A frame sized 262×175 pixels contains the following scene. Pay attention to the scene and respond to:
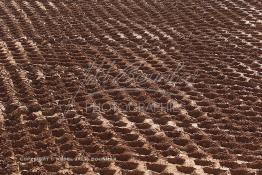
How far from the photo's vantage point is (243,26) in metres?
7.12

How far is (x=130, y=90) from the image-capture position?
501 centimetres

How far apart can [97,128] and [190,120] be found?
826 millimetres

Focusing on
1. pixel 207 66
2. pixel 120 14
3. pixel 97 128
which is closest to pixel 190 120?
pixel 97 128

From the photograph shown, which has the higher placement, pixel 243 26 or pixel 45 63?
pixel 243 26

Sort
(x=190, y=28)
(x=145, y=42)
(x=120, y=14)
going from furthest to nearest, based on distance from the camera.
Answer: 1. (x=120, y=14)
2. (x=190, y=28)
3. (x=145, y=42)

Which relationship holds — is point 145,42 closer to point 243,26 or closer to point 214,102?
point 243,26

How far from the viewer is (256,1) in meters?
8.38

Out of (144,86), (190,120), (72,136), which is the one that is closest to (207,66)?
(144,86)

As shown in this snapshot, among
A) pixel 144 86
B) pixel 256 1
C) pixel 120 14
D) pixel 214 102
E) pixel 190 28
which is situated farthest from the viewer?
pixel 256 1

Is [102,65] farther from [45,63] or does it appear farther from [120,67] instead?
[45,63]

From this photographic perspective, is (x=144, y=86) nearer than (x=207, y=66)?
Yes

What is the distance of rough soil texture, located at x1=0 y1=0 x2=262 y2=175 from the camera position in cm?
374

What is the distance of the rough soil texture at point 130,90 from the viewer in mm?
3738

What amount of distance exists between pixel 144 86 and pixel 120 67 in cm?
59
